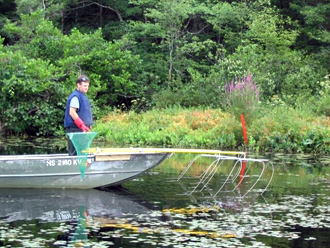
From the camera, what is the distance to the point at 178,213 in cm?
1090

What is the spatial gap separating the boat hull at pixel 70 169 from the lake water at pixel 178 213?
0.65 ft

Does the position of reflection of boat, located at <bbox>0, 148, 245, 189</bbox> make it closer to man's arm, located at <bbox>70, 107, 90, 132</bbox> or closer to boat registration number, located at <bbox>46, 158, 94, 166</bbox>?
boat registration number, located at <bbox>46, 158, 94, 166</bbox>

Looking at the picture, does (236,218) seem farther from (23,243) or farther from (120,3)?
(120,3)

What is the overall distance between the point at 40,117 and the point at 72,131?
12.0 meters

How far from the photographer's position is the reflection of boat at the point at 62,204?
10758mm

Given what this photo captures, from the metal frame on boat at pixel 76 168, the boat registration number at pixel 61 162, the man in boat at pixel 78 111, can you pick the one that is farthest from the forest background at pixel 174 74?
the boat registration number at pixel 61 162

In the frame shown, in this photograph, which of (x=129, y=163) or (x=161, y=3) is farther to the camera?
(x=161, y=3)

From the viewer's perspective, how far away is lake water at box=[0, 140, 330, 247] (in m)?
9.15

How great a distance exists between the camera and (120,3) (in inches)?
1326

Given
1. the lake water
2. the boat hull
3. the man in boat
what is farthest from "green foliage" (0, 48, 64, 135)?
the boat hull

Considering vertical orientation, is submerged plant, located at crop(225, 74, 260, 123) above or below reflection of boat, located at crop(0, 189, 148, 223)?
above

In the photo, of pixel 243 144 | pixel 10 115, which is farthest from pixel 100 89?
pixel 243 144

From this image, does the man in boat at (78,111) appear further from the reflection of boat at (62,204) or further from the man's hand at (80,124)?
the reflection of boat at (62,204)

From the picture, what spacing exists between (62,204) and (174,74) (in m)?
Answer: 18.7
